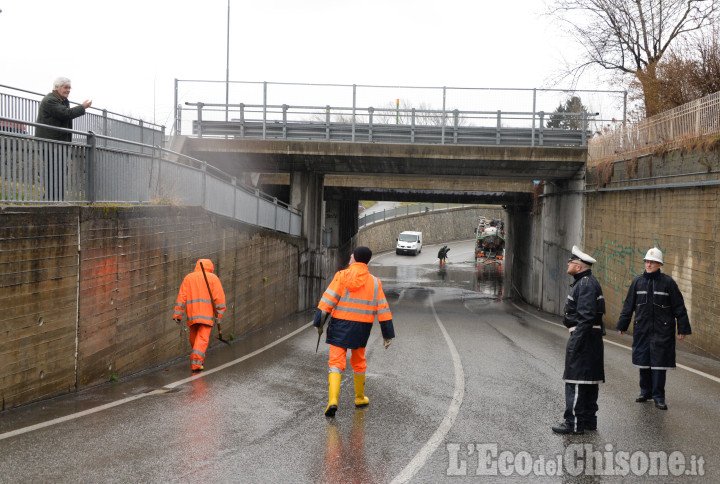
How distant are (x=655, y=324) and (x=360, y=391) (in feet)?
11.2

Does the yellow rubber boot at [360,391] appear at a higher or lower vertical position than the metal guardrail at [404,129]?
lower

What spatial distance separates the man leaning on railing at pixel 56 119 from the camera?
26.9 feet

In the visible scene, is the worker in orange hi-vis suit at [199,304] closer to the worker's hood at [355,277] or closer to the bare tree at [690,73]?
the worker's hood at [355,277]

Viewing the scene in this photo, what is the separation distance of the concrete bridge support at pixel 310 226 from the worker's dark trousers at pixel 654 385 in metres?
17.0

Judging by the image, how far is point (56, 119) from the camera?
948 cm

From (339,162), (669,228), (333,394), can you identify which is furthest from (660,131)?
(333,394)

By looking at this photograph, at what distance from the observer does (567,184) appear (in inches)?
991

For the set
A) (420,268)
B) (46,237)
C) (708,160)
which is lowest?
(420,268)

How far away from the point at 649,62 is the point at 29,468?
91.0 feet

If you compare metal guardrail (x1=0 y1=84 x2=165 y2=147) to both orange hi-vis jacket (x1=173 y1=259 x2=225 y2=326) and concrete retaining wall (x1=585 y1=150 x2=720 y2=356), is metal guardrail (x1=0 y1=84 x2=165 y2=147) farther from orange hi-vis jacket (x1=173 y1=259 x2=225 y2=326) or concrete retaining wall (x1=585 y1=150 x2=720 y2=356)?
concrete retaining wall (x1=585 y1=150 x2=720 y2=356)

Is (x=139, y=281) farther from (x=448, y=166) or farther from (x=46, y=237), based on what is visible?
(x=448, y=166)

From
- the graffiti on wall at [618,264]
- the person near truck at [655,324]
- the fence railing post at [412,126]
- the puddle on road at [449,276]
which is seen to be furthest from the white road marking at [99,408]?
the puddle on road at [449,276]

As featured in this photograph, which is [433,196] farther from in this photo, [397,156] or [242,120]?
[242,120]

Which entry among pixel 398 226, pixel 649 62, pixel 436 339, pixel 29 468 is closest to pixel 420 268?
pixel 398 226
